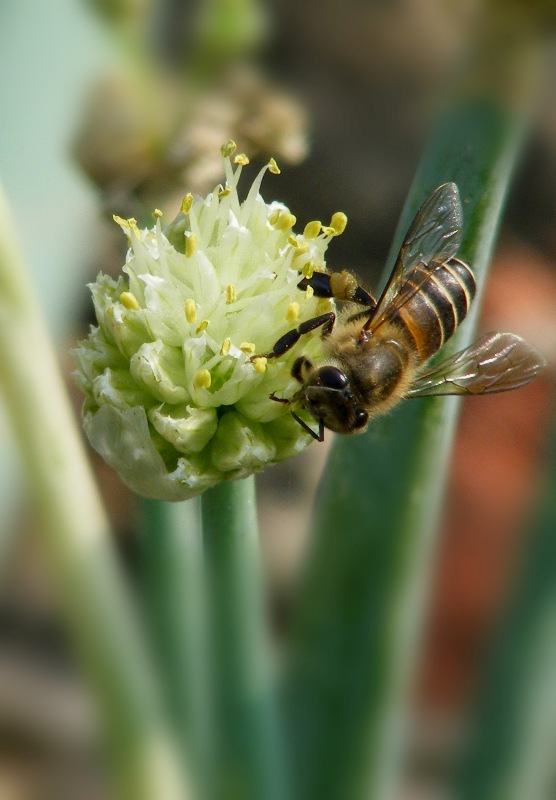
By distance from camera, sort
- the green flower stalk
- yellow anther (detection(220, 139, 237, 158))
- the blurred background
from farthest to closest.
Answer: the blurred background < yellow anther (detection(220, 139, 237, 158)) < the green flower stalk

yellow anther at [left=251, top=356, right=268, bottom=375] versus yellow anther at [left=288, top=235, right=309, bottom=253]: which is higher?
yellow anther at [left=288, top=235, right=309, bottom=253]

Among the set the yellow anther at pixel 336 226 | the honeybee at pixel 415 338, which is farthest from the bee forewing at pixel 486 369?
the yellow anther at pixel 336 226

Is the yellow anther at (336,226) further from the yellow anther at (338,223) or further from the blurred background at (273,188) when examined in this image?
the blurred background at (273,188)

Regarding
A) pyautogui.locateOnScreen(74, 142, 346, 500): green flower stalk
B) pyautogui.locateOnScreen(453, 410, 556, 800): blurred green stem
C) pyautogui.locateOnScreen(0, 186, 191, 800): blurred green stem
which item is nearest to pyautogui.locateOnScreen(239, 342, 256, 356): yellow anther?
pyautogui.locateOnScreen(74, 142, 346, 500): green flower stalk

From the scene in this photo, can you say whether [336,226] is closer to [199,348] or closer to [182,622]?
[199,348]

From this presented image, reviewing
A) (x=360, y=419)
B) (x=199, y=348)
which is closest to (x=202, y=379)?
(x=199, y=348)

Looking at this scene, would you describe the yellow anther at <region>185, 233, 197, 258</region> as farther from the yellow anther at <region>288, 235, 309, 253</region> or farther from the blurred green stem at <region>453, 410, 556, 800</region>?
the blurred green stem at <region>453, 410, 556, 800</region>
